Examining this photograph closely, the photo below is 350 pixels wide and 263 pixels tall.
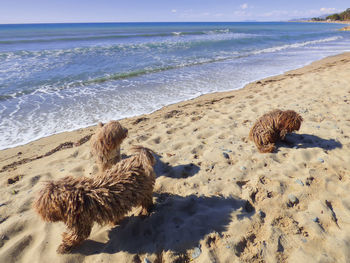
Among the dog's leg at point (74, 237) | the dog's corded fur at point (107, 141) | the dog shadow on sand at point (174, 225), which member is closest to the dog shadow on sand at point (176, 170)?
the dog shadow on sand at point (174, 225)

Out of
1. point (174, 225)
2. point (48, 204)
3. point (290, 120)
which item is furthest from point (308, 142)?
point (48, 204)

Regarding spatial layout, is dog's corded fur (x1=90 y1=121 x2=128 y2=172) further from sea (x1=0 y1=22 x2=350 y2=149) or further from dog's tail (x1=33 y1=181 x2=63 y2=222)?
sea (x1=0 y1=22 x2=350 y2=149)

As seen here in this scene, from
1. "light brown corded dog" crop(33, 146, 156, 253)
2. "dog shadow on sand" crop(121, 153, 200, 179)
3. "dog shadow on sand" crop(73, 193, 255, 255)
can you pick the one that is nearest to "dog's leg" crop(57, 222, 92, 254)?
"light brown corded dog" crop(33, 146, 156, 253)

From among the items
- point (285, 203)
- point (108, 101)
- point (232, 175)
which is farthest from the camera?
point (108, 101)

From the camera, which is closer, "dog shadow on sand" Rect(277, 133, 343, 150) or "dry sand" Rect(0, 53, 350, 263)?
"dry sand" Rect(0, 53, 350, 263)

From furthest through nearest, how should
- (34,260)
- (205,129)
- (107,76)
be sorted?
1. (107,76)
2. (205,129)
3. (34,260)

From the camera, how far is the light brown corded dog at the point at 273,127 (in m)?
3.93

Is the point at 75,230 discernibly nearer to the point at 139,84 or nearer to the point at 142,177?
the point at 142,177

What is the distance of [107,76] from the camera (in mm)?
12211

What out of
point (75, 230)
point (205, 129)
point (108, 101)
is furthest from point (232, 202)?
point (108, 101)

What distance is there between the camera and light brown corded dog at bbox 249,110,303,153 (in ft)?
12.9

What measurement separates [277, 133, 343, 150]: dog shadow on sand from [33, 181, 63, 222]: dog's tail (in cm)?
385

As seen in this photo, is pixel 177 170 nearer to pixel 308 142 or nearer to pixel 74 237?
pixel 74 237

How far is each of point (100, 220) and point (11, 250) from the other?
1.27m
